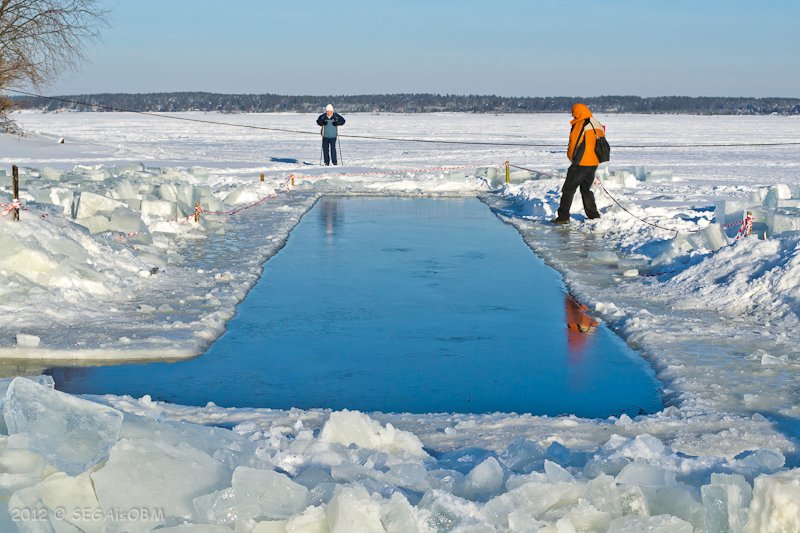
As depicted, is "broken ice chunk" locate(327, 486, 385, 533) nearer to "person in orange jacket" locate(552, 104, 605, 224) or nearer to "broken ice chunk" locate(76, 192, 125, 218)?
"broken ice chunk" locate(76, 192, 125, 218)

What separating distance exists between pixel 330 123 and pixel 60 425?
2031cm

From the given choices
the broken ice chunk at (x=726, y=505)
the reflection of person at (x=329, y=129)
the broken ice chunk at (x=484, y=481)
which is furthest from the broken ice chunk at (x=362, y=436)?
the reflection of person at (x=329, y=129)

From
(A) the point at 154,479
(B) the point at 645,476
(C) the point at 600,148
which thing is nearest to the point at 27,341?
(A) the point at 154,479

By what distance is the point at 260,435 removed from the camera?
5.18 metres

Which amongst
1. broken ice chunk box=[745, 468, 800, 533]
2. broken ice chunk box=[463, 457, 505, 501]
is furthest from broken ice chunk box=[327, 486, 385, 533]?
broken ice chunk box=[745, 468, 800, 533]

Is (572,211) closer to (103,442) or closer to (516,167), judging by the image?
(516,167)

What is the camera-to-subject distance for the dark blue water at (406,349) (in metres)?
6.43

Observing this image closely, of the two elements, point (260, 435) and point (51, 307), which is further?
point (51, 307)

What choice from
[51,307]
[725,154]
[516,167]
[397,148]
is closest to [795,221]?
[51,307]

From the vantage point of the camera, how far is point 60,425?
4.38 metres

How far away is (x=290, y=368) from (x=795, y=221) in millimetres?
6818

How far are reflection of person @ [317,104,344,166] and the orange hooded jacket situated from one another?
964 centimetres

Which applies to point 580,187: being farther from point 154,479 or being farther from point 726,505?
point 154,479

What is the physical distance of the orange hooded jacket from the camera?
1420 cm
